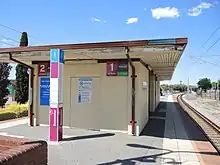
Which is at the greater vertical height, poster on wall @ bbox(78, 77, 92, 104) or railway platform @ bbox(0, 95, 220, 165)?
poster on wall @ bbox(78, 77, 92, 104)

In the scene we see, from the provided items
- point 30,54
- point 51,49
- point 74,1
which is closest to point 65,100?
point 30,54

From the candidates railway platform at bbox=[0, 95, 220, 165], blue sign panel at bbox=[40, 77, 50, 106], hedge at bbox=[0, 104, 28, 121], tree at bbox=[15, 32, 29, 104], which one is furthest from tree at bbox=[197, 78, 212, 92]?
railway platform at bbox=[0, 95, 220, 165]

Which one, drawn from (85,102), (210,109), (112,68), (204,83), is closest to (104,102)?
(85,102)

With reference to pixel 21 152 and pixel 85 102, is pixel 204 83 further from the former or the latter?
pixel 21 152

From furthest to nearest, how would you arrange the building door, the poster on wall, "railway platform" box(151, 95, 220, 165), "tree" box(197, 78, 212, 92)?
"tree" box(197, 78, 212, 92), the poster on wall, the building door, "railway platform" box(151, 95, 220, 165)

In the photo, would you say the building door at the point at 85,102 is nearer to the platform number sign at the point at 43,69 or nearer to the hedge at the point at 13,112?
the platform number sign at the point at 43,69

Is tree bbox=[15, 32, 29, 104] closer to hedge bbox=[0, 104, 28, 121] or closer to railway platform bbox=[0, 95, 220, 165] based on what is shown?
hedge bbox=[0, 104, 28, 121]

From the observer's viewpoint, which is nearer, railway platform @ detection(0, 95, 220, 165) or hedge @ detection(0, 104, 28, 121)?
railway platform @ detection(0, 95, 220, 165)

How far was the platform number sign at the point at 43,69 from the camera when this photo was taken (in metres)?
10.8

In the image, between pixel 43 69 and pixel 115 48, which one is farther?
pixel 43 69

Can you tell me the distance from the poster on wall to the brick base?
20.4 feet

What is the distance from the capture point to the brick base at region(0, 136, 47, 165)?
3309mm

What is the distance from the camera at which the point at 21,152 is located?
352 centimetres

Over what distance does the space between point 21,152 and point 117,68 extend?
6.62 metres
